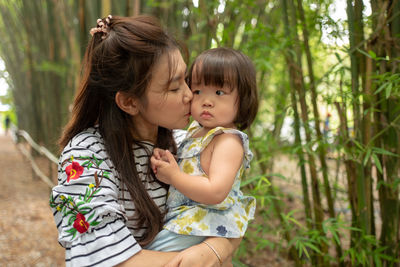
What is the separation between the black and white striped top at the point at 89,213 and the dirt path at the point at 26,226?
2059 millimetres

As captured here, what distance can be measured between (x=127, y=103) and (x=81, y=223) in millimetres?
402

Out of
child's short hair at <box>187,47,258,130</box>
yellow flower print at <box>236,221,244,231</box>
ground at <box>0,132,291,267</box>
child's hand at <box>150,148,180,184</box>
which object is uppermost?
child's short hair at <box>187,47,258,130</box>

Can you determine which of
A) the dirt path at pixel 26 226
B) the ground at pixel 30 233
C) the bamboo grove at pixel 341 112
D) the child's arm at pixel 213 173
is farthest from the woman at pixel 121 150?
the dirt path at pixel 26 226

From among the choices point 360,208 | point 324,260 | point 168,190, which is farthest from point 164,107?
point 324,260

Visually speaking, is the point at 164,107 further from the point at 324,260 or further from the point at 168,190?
the point at 324,260

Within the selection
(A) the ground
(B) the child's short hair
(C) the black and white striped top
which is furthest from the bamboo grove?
(A) the ground

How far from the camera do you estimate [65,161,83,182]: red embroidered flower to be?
97 centimetres

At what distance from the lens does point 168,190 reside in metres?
1.21

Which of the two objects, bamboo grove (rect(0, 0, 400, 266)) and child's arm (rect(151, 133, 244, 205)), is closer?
child's arm (rect(151, 133, 244, 205))

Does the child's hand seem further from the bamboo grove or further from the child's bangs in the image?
the bamboo grove

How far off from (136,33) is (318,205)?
4.25ft

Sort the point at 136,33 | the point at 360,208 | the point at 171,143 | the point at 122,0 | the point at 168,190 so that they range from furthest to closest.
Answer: the point at 122,0, the point at 360,208, the point at 171,143, the point at 168,190, the point at 136,33

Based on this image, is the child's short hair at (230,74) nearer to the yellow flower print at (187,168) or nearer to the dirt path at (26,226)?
the yellow flower print at (187,168)

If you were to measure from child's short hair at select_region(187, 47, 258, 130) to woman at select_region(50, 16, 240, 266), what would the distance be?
6cm
